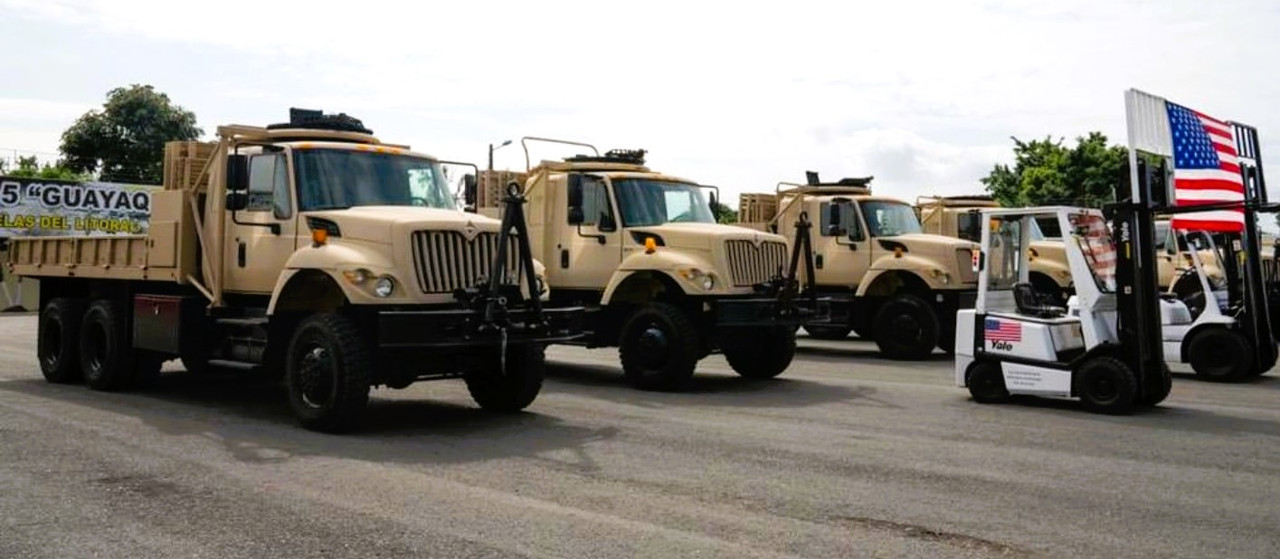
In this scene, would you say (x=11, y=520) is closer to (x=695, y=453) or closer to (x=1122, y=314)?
(x=695, y=453)

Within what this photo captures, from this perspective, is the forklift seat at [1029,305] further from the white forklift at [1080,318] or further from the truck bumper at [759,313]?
the truck bumper at [759,313]

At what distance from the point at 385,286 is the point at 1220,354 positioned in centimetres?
1076

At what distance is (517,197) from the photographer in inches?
377

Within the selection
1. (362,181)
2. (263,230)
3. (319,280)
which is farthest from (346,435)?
(362,181)

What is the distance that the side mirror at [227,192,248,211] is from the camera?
10.5 meters

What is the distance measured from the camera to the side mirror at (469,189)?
11.9m

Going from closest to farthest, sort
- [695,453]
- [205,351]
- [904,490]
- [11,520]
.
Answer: [11,520]
[904,490]
[695,453]
[205,351]

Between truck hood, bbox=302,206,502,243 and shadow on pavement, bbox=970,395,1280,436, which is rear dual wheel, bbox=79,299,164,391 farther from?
shadow on pavement, bbox=970,395,1280,436

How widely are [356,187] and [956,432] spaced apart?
5.75m

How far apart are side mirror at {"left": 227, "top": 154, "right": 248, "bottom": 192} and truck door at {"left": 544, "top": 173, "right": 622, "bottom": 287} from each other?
4.30 meters

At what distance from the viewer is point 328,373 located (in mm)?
9406

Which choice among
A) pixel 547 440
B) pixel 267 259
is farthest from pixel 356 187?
pixel 547 440

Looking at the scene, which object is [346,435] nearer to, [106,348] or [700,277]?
[106,348]

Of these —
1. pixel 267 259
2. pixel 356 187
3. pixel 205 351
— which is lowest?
pixel 205 351
